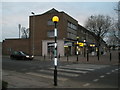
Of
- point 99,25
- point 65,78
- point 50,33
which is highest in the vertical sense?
point 99,25

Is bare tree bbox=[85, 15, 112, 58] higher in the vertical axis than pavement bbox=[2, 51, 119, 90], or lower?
higher

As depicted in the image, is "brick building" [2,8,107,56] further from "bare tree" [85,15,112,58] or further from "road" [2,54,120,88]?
"road" [2,54,120,88]

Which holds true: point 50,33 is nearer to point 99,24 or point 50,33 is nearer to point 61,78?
point 99,24

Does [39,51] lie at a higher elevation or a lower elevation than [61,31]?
lower

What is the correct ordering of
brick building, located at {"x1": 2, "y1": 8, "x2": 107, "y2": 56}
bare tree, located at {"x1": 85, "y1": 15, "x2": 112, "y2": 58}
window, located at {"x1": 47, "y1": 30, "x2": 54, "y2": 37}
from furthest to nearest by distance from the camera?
1. window, located at {"x1": 47, "y1": 30, "x2": 54, "y2": 37}
2. brick building, located at {"x1": 2, "y1": 8, "x2": 107, "y2": 56}
3. bare tree, located at {"x1": 85, "y1": 15, "x2": 112, "y2": 58}

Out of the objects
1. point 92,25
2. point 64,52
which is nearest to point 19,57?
point 64,52

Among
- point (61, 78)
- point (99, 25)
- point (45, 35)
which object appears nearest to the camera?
point (61, 78)

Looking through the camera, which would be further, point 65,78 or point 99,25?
point 99,25

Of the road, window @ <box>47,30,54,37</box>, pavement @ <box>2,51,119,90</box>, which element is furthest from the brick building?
the road

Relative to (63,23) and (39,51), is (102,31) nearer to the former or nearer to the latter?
(63,23)

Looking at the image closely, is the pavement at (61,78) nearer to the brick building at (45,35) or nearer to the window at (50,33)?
the brick building at (45,35)

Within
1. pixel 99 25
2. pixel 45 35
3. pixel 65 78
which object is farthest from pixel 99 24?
pixel 65 78

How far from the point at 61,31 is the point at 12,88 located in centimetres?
3629

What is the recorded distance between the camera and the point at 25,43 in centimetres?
4753
